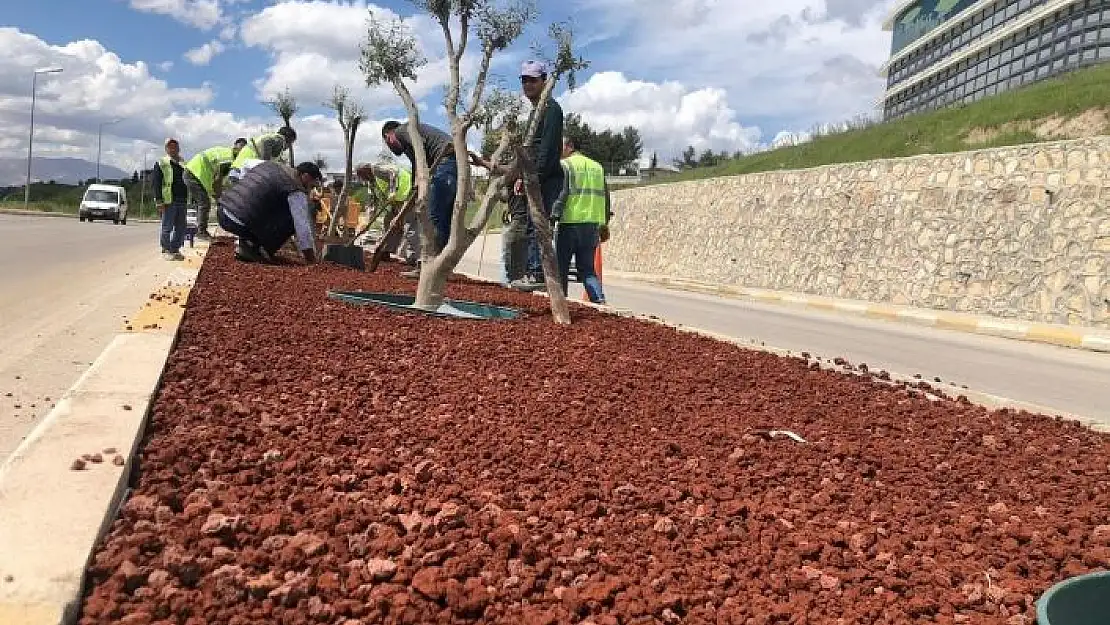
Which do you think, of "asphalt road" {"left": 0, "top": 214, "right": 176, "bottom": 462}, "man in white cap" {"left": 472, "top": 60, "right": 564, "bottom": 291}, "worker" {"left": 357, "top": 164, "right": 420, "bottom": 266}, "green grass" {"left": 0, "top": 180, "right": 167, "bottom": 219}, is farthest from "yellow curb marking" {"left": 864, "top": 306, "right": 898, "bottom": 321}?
"green grass" {"left": 0, "top": 180, "right": 167, "bottom": 219}

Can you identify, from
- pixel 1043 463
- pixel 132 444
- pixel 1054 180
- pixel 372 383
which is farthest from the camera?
pixel 1054 180

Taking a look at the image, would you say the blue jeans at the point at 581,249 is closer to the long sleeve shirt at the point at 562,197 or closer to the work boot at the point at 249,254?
the long sleeve shirt at the point at 562,197

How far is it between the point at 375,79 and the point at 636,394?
17.5ft

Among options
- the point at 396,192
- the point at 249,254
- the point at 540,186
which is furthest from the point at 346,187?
the point at 540,186

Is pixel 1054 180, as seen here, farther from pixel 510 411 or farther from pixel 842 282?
pixel 510 411

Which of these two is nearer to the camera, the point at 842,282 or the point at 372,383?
the point at 372,383

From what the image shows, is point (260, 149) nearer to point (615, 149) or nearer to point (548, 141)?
point (548, 141)

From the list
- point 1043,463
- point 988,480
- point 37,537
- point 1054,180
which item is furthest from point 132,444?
point 1054,180

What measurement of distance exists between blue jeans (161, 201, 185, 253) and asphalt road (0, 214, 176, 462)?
0.65 m

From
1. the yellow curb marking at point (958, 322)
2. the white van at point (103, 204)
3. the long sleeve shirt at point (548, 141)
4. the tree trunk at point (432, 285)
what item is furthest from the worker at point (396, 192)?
the white van at point (103, 204)

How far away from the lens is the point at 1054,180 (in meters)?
12.2

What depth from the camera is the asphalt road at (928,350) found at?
6352mm

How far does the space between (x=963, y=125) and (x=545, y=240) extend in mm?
15719

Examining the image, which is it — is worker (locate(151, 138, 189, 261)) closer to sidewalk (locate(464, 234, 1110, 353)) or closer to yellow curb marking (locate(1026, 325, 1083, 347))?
sidewalk (locate(464, 234, 1110, 353))
